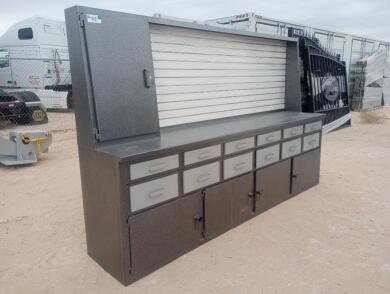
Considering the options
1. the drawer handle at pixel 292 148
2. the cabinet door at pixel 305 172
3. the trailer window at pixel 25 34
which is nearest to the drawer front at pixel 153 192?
the drawer handle at pixel 292 148

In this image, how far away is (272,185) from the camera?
10.9 feet

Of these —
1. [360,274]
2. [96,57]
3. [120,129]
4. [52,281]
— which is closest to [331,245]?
[360,274]

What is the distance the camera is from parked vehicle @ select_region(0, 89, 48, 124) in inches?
313

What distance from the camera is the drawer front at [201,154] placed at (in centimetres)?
237

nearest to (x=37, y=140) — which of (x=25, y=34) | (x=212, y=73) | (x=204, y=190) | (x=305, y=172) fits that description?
(x=212, y=73)

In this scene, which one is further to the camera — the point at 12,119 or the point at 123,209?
the point at 12,119

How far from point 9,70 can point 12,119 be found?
9.70 ft

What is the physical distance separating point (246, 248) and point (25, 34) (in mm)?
9881

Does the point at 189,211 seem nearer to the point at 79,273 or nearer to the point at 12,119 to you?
the point at 79,273

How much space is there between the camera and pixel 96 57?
2.18 meters

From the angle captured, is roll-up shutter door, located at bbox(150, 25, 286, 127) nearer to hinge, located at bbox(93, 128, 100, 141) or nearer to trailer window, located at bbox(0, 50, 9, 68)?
hinge, located at bbox(93, 128, 100, 141)

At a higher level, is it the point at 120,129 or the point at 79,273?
the point at 120,129

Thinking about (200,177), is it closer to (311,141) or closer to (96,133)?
(96,133)

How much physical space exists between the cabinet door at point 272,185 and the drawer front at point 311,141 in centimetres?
37
